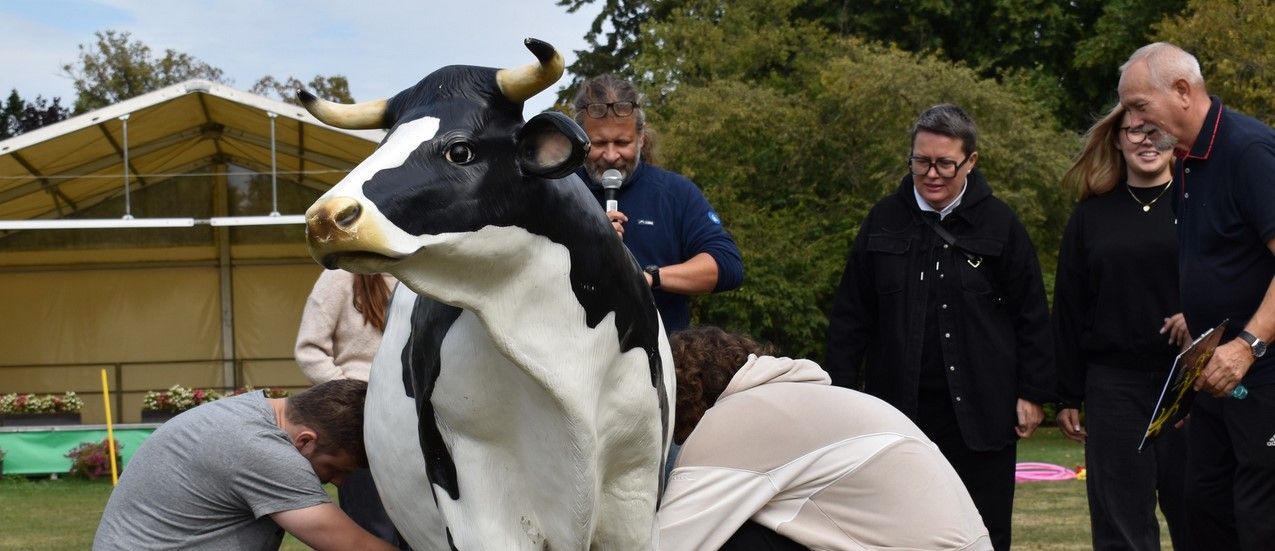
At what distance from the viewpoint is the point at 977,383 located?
5.14 metres

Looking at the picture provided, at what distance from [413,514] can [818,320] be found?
19.8 meters

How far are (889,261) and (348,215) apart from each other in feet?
11.1

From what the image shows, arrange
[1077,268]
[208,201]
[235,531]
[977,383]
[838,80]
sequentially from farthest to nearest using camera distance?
1. [838,80]
2. [208,201]
3. [1077,268]
4. [977,383]
5. [235,531]

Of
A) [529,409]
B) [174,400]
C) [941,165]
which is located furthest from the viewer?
[174,400]

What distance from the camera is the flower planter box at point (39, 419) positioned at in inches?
622

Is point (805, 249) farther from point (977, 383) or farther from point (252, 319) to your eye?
point (977, 383)

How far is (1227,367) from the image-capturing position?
394cm

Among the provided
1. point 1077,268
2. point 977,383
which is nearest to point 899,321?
point 977,383

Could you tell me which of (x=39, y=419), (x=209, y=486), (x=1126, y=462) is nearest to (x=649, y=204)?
(x=209, y=486)

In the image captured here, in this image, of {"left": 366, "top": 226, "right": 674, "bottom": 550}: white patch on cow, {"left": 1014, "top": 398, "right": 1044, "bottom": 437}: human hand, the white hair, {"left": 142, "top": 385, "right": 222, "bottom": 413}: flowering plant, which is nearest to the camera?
{"left": 366, "top": 226, "right": 674, "bottom": 550}: white patch on cow

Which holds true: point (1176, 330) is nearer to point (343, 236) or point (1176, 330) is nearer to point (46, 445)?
point (343, 236)

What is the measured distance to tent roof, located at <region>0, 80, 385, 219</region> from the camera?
52.7 ft

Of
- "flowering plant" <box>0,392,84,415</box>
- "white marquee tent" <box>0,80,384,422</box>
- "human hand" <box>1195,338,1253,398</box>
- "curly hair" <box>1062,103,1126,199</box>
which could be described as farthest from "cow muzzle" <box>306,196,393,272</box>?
"white marquee tent" <box>0,80,384,422</box>

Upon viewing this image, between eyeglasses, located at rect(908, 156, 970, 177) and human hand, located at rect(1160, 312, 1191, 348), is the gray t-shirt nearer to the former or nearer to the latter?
eyeglasses, located at rect(908, 156, 970, 177)
